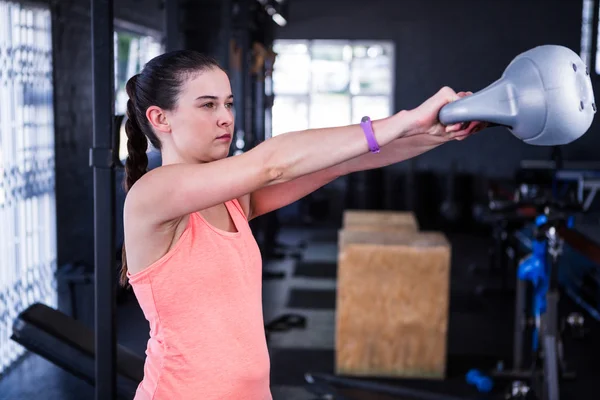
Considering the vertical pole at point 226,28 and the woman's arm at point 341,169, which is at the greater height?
the vertical pole at point 226,28

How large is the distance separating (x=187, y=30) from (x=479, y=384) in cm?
352

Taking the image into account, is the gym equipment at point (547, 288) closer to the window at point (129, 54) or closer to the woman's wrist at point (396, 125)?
the woman's wrist at point (396, 125)

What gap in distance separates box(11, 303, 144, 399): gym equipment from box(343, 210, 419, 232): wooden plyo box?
2178mm

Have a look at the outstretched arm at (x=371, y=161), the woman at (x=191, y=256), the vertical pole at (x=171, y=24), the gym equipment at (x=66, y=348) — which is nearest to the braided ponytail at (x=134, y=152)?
the woman at (x=191, y=256)

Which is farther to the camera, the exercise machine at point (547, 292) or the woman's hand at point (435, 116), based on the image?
the exercise machine at point (547, 292)

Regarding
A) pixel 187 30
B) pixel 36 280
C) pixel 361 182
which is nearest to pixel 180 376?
pixel 36 280

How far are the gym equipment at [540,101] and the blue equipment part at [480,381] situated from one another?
9.14ft

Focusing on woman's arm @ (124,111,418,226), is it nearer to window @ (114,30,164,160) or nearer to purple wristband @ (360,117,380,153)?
purple wristband @ (360,117,380,153)

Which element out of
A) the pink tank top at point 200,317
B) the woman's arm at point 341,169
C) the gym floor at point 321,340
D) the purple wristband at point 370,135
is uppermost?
the purple wristband at point 370,135

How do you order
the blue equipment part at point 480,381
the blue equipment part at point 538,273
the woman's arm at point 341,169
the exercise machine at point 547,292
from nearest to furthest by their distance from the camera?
the woman's arm at point 341,169 → the exercise machine at point 547,292 → the blue equipment part at point 538,273 → the blue equipment part at point 480,381

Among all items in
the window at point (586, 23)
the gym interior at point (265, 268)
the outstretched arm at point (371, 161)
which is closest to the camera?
the outstretched arm at point (371, 161)

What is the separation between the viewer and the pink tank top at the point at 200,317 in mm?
1285

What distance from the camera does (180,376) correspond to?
4.33 feet

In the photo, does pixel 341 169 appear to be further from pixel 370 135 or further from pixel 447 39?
pixel 447 39
